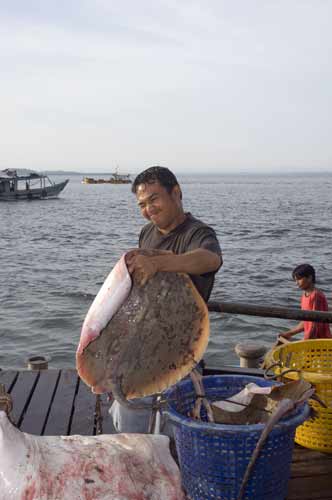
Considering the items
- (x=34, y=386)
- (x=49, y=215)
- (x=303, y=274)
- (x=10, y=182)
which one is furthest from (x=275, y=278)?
(x=10, y=182)

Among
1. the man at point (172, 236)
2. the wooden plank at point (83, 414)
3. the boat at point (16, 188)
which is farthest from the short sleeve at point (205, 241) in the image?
the boat at point (16, 188)

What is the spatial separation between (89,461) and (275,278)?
62.8ft

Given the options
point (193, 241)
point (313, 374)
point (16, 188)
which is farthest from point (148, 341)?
point (16, 188)

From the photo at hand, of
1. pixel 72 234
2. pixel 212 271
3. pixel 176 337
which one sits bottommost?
pixel 72 234

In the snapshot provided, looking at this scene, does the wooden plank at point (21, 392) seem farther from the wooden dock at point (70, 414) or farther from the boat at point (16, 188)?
the boat at point (16, 188)

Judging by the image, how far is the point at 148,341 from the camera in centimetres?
315

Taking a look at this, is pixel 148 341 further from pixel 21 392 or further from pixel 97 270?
pixel 97 270

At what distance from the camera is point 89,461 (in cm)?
248

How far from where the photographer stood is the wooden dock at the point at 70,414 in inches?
138

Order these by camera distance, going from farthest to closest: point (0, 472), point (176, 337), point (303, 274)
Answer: point (303, 274) < point (176, 337) < point (0, 472)

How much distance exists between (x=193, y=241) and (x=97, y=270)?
20.0m

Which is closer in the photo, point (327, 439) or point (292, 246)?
point (327, 439)

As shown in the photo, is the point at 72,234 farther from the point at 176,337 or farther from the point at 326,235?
the point at 176,337

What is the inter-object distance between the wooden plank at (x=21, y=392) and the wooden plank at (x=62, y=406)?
25 cm
